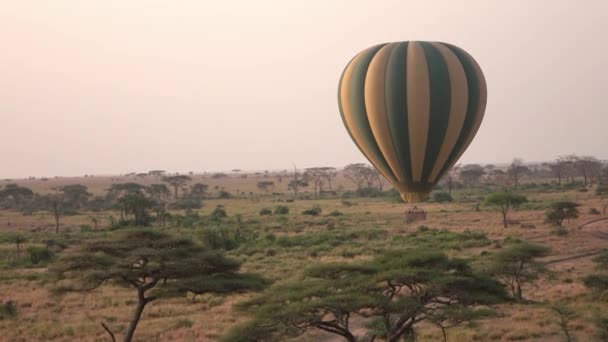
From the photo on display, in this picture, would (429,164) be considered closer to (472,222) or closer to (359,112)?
(359,112)

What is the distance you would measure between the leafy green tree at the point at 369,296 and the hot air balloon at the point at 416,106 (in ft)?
32.6

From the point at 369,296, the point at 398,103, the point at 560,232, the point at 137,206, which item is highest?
the point at 398,103

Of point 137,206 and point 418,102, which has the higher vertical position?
point 418,102

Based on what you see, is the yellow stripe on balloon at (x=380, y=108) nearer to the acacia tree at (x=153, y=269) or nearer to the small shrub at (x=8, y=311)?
the acacia tree at (x=153, y=269)

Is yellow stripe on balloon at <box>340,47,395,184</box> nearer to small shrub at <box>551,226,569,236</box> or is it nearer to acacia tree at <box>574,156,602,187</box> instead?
small shrub at <box>551,226,569,236</box>

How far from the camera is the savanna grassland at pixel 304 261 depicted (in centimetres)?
1633

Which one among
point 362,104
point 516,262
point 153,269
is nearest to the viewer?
point 153,269

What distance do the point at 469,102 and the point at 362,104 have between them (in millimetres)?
4359

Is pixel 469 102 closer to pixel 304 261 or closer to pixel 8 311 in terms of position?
pixel 304 261

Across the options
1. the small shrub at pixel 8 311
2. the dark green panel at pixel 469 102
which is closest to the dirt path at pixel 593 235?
the dark green panel at pixel 469 102

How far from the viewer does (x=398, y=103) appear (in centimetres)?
2275

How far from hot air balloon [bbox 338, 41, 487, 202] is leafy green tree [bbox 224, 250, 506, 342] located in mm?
9922

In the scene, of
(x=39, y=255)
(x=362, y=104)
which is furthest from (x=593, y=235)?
(x=39, y=255)

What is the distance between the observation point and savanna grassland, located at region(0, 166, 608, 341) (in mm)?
16328
